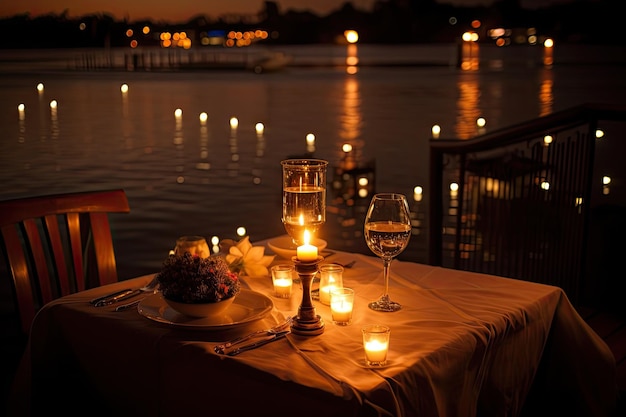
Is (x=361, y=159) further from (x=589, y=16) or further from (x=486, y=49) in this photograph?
(x=486, y=49)

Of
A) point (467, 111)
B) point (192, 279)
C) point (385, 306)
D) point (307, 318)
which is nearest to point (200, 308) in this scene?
point (192, 279)

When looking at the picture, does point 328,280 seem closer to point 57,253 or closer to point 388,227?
point 388,227

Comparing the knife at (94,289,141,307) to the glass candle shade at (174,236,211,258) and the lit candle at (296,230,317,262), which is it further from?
the lit candle at (296,230,317,262)

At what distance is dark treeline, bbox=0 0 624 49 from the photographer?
28.7 metres

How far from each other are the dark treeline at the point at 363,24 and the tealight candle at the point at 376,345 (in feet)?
76.3

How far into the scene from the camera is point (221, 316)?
1.78 m

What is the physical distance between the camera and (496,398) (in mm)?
1847

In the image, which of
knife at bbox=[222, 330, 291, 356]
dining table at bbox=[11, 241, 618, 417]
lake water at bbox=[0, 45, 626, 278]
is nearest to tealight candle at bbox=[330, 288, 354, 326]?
dining table at bbox=[11, 241, 618, 417]

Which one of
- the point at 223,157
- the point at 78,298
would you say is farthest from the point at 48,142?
the point at 78,298

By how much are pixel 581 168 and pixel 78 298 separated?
272 centimetres

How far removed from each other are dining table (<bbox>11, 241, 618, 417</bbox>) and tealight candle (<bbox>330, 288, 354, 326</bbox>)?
22mm

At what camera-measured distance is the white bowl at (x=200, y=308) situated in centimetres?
169

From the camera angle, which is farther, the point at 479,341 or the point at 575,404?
the point at 575,404

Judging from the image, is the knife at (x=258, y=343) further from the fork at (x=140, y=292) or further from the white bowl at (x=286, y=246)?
the white bowl at (x=286, y=246)
